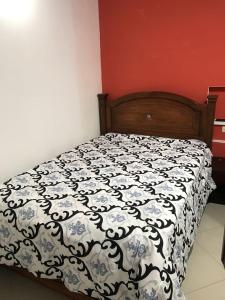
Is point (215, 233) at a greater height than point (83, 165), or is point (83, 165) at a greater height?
point (83, 165)

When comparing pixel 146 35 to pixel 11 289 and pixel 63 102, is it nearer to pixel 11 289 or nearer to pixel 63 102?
pixel 63 102

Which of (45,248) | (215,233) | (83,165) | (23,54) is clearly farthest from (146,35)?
→ (45,248)

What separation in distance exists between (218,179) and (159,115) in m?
0.93

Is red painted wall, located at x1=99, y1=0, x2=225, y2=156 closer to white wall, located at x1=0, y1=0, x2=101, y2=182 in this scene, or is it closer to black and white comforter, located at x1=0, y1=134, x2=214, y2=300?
white wall, located at x1=0, y1=0, x2=101, y2=182

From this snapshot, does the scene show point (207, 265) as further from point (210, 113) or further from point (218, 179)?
point (210, 113)

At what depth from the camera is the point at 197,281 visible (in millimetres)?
1778

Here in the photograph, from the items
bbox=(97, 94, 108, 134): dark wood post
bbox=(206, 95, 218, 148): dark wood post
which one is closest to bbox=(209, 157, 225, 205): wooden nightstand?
bbox=(206, 95, 218, 148): dark wood post

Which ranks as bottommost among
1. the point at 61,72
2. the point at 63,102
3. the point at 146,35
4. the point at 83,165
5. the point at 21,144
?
→ the point at 83,165

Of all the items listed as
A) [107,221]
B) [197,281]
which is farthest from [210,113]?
[107,221]

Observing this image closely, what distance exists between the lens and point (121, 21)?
2.96 m

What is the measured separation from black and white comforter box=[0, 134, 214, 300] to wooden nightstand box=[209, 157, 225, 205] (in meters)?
0.58

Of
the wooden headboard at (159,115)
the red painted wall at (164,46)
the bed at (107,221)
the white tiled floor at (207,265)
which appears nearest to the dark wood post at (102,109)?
the wooden headboard at (159,115)

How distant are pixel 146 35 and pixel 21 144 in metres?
1.82

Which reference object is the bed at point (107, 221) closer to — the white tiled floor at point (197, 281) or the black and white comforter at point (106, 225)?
the black and white comforter at point (106, 225)
